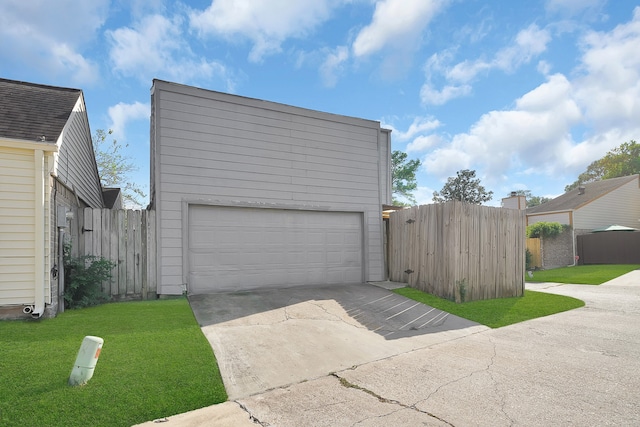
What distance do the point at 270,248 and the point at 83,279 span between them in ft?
12.2

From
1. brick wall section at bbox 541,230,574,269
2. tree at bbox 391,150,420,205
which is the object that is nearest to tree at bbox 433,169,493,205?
tree at bbox 391,150,420,205

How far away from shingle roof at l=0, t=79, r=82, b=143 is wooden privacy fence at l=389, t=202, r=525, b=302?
7.36 metres

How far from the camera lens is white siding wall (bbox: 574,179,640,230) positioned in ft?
62.7

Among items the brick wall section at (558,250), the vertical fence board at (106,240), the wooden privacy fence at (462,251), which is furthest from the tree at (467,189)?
the vertical fence board at (106,240)

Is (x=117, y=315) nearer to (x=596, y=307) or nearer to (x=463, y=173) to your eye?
(x=596, y=307)

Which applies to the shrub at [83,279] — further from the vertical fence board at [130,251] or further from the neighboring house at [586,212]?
the neighboring house at [586,212]

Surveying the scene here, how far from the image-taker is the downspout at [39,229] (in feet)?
16.2

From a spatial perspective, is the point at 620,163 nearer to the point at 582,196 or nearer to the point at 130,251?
the point at 582,196

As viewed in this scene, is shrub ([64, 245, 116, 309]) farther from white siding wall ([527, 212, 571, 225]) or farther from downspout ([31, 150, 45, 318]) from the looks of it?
white siding wall ([527, 212, 571, 225])

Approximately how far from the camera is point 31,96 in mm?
6586

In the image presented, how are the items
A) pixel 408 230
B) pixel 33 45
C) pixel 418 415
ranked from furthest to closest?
pixel 408 230 → pixel 33 45 → pixel 418 415

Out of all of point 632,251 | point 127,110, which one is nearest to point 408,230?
point 127,110

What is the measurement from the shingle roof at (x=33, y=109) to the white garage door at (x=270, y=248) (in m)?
2.89

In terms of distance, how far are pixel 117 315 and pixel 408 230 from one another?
6.55m
